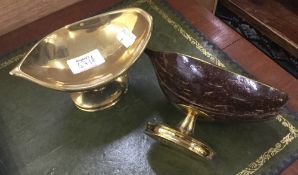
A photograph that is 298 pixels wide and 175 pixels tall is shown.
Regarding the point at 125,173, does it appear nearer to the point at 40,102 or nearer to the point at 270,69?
the point at 40,102

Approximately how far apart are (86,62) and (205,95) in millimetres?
238

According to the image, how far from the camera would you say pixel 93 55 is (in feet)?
2.03

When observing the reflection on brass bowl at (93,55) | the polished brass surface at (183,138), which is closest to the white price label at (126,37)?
the reflection on brass bowl at (93,55)

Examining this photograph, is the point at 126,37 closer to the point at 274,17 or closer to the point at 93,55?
the point at 93,55

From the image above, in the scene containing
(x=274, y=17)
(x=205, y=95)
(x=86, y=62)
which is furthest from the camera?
(x=274, y=17)

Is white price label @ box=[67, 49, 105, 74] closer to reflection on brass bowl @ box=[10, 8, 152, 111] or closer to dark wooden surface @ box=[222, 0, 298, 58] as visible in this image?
reflection on brass bowl @ box=[10, 8, 152, 111]

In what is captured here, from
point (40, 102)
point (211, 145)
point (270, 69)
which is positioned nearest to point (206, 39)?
point (270, 69)

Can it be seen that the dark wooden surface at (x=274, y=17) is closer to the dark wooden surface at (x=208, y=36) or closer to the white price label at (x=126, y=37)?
the dark wooden surface at (x=208, y=36)

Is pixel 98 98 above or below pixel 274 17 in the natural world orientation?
below

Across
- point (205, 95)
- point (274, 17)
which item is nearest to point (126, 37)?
point (205, 95)

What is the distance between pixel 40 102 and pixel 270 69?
0.48m

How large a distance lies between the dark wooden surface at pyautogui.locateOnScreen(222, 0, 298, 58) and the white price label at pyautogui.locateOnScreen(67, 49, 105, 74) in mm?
503

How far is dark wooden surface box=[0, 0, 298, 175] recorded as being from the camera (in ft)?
2.22

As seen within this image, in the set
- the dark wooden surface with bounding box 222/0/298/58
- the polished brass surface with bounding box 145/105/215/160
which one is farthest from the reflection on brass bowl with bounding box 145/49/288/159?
the dark wooden surface with bounding box 222/0/298/58
